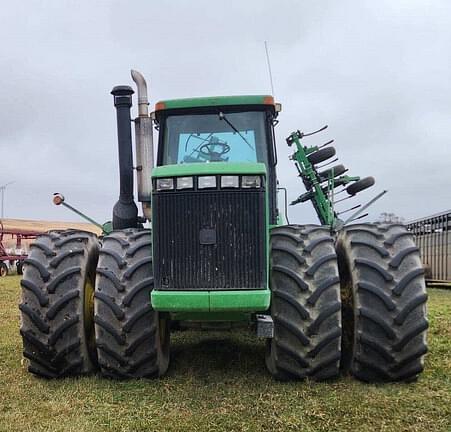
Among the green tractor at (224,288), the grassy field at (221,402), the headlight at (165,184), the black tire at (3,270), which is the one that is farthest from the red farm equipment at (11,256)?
the headlight at (165,184)

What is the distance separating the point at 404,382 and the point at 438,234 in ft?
51.6

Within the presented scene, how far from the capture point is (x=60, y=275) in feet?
14.2

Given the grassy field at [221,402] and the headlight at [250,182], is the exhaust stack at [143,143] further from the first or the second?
the grassy field at [221,402]

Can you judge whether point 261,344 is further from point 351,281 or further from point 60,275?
point 60,275

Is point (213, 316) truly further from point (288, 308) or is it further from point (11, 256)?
point (11, 256)

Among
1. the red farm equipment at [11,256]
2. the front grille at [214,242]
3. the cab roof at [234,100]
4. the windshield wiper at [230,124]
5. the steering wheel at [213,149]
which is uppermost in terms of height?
the cab roof at [234,100]

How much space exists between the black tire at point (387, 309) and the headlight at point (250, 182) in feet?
3.10

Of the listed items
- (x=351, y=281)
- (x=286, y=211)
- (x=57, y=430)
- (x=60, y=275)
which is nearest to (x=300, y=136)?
(x=286, y=211)

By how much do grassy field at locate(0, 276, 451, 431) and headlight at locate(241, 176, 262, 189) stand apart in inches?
56.9

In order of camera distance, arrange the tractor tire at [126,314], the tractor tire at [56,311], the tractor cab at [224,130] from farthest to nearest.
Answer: the tractor cab at [224,130] → the tractor tire at [56,311] → the tractor tire at [126,314]

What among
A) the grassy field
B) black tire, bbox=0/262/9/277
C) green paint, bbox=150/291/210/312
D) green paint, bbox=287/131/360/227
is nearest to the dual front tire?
the grassy field

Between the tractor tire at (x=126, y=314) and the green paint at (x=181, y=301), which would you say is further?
the tractor tire at (x=126, y=314)

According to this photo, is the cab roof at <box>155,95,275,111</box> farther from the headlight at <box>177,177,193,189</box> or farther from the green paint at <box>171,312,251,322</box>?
Result: the green paint at <box>171,312,251,322</box>

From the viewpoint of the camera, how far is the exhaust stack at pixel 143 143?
480 centimetres
